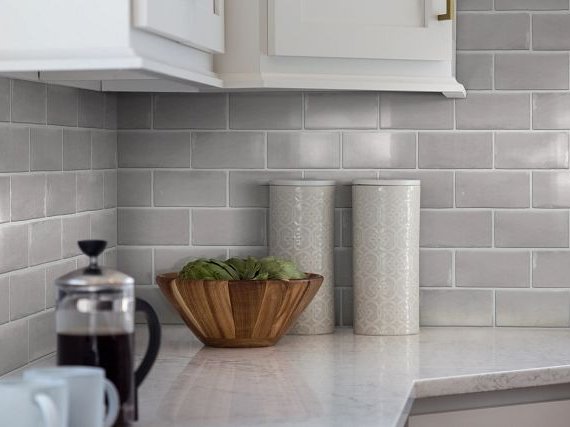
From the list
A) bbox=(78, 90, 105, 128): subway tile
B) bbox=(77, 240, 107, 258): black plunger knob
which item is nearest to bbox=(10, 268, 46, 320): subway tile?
bbox=(78, 90, 105, 128): subway tile

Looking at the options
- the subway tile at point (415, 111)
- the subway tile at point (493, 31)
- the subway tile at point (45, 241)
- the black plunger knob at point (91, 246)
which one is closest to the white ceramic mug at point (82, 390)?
the black plunger knob at point (91, 246)

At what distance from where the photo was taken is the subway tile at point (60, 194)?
2207mm

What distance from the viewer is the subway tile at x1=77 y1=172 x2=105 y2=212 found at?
241 cm

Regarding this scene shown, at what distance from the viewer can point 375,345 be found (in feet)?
7.97

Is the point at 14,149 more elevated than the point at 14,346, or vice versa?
the point at 14,149

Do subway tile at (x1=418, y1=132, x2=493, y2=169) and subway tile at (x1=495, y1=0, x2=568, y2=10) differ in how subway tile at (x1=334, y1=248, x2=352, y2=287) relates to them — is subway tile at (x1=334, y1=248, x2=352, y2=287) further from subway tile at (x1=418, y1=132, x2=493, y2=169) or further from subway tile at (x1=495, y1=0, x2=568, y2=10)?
subway tile at (x1=495, y1=0, x2=568, y2=10)

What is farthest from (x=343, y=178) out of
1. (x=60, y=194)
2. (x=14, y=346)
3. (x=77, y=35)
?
(x=77, y=35)

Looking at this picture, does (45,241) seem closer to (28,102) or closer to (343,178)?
(28,102)

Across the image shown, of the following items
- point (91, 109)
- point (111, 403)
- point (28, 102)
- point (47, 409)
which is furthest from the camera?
point (91, 109)

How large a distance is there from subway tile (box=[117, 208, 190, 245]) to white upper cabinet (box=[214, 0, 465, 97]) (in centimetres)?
55

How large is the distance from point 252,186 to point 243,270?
0.37m

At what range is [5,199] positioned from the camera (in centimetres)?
197

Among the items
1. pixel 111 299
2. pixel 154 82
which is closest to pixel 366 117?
pixel 154 82

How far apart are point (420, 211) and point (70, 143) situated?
2.85 feet
